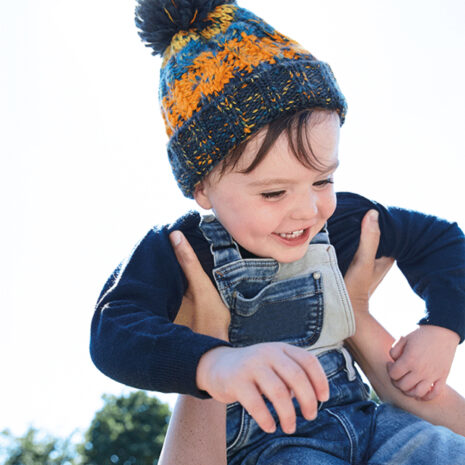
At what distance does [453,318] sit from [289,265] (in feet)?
2.72

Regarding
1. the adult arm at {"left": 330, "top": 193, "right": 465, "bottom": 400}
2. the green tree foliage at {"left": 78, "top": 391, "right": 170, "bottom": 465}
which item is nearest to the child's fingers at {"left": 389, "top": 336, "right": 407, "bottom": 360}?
the adult arm at {"left": 330, "top": 193, "right": 465, "bottom": 400}

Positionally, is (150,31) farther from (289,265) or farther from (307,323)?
(307,323)

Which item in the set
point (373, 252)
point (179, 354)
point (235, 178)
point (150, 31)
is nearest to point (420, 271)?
point (373, 252)

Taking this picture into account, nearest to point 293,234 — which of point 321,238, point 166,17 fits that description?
point 321,238

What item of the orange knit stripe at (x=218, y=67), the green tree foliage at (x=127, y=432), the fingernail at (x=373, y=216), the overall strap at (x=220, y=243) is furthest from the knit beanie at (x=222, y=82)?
the green tree foliage at (x=127, y=432)

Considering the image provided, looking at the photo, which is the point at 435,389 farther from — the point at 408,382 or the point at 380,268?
the point at 380,268

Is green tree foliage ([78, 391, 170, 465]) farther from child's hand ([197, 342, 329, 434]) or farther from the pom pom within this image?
child's hand ([197, 342, 329, 434])

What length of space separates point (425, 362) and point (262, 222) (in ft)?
3.41

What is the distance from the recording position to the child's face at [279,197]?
2617 mm

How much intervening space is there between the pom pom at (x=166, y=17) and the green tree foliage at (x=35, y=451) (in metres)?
43.1

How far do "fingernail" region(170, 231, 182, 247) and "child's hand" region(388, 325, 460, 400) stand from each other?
1.20 meters

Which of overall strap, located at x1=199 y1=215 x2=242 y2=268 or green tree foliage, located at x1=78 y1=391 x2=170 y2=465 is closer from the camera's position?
overall strap, located at x1=199 y1=215 x2=242 y2=268

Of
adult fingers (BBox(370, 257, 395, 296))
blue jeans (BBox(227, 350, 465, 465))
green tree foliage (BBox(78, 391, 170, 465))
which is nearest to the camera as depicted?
blue jeans (BBox(227, 350, 465, 465))

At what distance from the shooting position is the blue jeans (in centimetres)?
244
